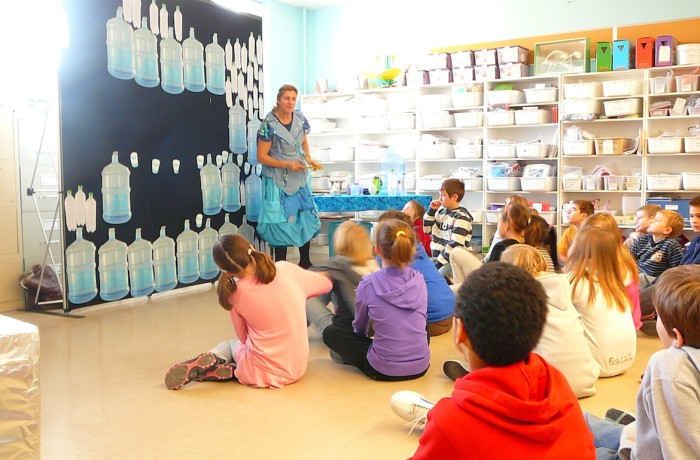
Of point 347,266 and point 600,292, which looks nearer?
point 600,292

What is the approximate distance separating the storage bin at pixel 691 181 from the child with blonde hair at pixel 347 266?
14.4ft

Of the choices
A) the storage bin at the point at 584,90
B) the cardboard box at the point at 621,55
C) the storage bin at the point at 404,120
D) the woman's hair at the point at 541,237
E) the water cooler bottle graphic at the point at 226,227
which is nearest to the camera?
the woman's hair at the point at 541,237

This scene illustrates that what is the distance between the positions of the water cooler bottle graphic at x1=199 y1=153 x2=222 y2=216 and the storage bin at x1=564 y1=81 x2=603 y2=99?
3.87 m

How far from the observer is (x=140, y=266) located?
5.46 m

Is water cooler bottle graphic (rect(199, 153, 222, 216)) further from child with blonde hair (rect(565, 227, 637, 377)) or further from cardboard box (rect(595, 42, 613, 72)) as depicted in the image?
cardboard box (rect(595, 42, 613, 72))

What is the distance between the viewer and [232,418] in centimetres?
299

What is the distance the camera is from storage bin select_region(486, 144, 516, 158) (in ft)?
25.8

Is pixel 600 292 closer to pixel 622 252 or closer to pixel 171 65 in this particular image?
pixel 622 252

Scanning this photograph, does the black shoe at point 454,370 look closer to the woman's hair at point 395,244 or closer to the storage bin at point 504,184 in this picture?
the woman's hair at point 395,244

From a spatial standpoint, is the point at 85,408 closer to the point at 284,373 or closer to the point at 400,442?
Answer: the point at 284,373

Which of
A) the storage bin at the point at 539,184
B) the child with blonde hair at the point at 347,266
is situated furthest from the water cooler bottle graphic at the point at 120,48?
the storage bin at the point at 539,184

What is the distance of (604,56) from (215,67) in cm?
409

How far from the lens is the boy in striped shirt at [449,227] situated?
17.2 feet

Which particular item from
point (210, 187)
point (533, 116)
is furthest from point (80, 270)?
point (533, 116)
